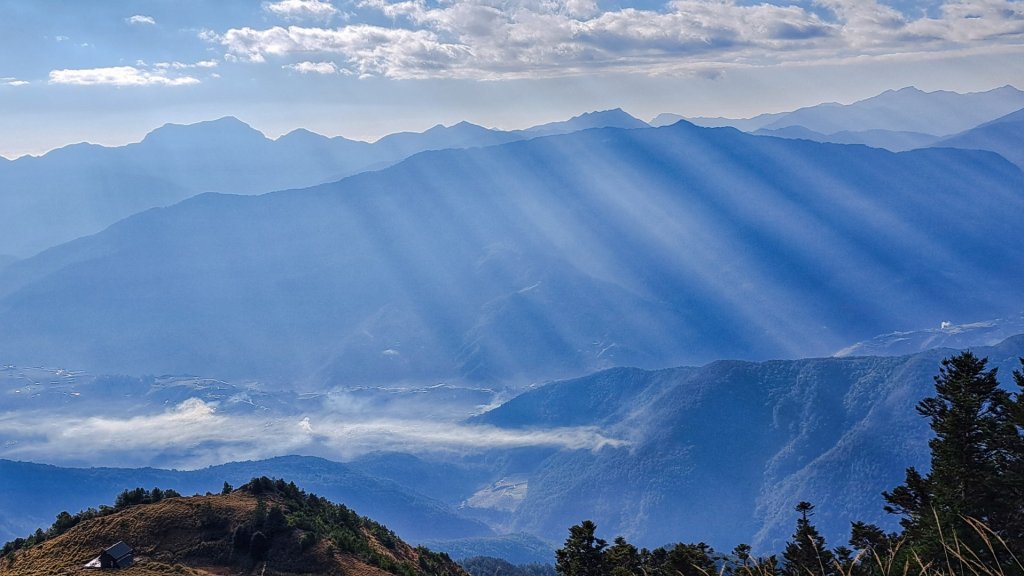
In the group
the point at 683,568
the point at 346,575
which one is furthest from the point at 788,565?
the point at 346,575

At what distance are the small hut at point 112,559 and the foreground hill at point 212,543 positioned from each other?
1.87 ft

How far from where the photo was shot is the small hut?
120ft

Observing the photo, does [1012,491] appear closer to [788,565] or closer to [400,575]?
[788,565]

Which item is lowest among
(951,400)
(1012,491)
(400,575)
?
(400,575)

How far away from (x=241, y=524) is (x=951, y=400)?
33905 mm

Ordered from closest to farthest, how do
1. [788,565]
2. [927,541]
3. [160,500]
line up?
1. [927,541]
2. [788,565]
3. [160,500]

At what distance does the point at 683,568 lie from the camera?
3122 centimetres

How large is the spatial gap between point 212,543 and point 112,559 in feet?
19.4

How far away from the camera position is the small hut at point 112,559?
120 ft

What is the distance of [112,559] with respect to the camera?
36812 millimetres

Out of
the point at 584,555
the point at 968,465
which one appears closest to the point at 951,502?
the point at 968,465

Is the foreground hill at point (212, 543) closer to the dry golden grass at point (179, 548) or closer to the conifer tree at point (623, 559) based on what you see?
the dry golden grass at point (179, 548)

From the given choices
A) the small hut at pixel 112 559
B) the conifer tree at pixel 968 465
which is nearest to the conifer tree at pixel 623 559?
the conifer tree at pixel 968 465

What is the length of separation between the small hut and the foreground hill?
1.87 ft
